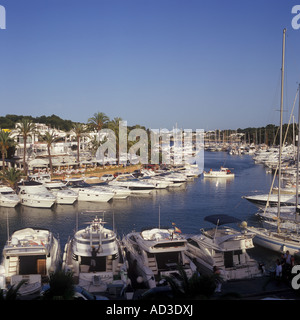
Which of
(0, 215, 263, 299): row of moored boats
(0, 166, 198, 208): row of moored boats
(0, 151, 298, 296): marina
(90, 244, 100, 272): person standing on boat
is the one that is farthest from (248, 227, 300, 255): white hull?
(0, 166, 198, 208): row of moored boats

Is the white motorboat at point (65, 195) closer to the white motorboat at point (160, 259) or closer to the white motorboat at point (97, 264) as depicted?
the white motorboat at point (97, 264)

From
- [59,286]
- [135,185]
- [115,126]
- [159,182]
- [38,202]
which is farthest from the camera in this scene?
[115,126]

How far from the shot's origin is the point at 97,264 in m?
15.8

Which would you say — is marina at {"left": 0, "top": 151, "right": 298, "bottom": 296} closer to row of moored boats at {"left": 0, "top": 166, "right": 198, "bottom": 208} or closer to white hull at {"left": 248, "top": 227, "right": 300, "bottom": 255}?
white hull at {"left": 248, "top": 227, "right": 300, "bottom": 255}

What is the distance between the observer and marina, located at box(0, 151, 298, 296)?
27275 mm

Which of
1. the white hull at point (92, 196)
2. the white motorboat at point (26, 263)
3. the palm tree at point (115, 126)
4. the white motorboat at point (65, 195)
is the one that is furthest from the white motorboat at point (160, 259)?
the palm tree at point (115, 126)

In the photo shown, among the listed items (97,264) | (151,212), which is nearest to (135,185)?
(151,212)

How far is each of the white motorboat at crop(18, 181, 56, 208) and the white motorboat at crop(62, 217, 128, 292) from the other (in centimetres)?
2010

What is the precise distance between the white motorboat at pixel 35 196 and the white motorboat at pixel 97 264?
20.1m

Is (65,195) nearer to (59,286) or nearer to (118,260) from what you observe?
(118,260)

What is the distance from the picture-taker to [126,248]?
19953mm

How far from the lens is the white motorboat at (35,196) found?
119ft

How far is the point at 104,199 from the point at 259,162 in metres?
59.2

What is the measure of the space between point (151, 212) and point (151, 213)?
0.47 metres
